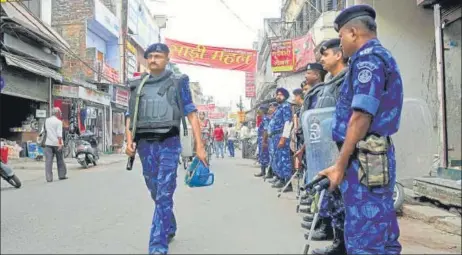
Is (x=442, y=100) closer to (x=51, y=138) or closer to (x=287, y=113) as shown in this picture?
(x=287, y=113)

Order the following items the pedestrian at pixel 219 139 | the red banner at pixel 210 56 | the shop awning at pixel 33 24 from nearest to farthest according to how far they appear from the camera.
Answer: the shop awning at pixel 33 24, the red banner at pixel 210 56, the pedestrian at pixel 219 139

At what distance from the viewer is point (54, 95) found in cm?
1550

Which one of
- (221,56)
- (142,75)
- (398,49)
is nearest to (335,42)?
(142,75)

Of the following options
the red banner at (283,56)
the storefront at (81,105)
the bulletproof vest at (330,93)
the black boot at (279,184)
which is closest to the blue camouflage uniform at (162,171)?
the bulletproof vest at (330,93)

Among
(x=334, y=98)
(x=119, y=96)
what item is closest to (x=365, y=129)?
(x=334, y=98)

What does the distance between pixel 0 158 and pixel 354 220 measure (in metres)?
6.35

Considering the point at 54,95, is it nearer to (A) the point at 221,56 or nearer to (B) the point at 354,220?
(A) the point at 221,56

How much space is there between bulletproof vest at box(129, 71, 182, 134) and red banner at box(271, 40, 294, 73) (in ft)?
42.7

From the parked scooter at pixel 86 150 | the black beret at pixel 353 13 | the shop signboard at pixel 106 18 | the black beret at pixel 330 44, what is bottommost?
the parked scooter at pixel 86 150

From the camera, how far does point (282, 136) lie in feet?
26.6

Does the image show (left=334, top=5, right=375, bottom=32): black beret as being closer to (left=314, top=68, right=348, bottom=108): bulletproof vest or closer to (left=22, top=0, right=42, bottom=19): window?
(left=314, top=68, right=348, bottom=108): bulletproof vest

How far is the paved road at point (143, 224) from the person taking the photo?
Result: 415cm

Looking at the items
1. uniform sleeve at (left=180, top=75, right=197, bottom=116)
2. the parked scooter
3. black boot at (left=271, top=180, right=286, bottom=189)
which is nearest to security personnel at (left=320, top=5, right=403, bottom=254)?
uniform sleeve at (left=180, top=75, right=197, bottom=116)

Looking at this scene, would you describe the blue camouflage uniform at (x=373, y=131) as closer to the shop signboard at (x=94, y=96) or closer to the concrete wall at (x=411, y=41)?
the concrete wall at (x=411, y=41)
